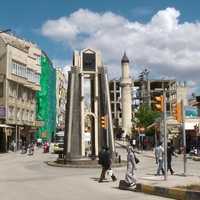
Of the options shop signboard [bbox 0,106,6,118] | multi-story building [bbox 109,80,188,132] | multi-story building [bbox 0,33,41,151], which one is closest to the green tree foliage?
multi-story building [bbox 0,33,41,151]

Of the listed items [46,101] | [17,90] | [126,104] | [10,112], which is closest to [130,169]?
[10,112]

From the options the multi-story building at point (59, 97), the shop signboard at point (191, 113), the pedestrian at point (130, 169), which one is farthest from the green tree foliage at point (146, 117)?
the pedestrian at point (130, 169)

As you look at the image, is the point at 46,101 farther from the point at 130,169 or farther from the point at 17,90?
the point at 130,169

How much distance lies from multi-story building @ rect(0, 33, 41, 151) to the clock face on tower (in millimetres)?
27232

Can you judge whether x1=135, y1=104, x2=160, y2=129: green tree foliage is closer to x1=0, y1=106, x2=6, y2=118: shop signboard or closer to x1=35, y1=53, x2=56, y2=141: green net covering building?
x1=35, y1=53, x2=56, y2=141: green net covering building

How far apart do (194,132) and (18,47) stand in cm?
3156

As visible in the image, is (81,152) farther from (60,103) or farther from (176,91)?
(176,91)

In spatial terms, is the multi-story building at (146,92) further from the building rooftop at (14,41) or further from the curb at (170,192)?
the curb at (170,192)

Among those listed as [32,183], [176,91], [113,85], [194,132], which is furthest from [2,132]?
[113,85]

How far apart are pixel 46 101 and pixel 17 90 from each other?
96.2 ft

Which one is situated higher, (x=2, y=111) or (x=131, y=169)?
(x=2, y=111)

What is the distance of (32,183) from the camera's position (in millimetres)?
22797

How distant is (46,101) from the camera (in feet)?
351

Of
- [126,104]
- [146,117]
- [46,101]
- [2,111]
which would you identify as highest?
[126,104]
